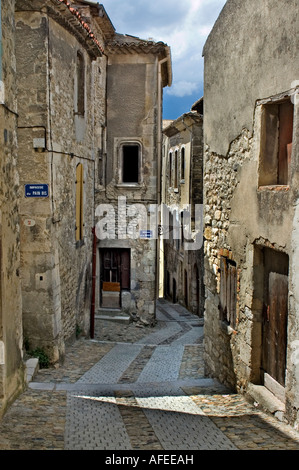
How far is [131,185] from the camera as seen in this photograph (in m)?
15.1

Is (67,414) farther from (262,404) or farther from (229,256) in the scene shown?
(229,256)

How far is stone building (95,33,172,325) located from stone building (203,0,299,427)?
726cm

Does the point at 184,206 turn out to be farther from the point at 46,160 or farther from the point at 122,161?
the point at 46,160

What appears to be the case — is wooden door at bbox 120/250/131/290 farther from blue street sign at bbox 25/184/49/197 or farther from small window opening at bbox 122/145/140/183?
blue street sign at bbox 25/184/49/197

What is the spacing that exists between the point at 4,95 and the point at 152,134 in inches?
389

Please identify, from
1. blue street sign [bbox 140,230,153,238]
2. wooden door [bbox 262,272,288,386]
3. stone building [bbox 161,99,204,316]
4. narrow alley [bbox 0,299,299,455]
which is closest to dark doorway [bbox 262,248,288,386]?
wooden door [bbox 262,272,288,386]

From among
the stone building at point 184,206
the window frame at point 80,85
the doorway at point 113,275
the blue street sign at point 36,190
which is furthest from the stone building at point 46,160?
the stone building at point 184,206

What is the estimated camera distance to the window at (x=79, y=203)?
11156 millimetres

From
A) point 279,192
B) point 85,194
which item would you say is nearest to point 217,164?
point 279,192

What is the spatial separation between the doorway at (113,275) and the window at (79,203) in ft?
12.8

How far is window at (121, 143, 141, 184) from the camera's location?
15328 mm

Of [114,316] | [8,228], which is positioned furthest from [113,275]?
[8,228]

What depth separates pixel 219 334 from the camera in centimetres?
757

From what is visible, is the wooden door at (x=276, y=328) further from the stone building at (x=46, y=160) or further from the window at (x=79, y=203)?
the window at (x=79, y=203)
